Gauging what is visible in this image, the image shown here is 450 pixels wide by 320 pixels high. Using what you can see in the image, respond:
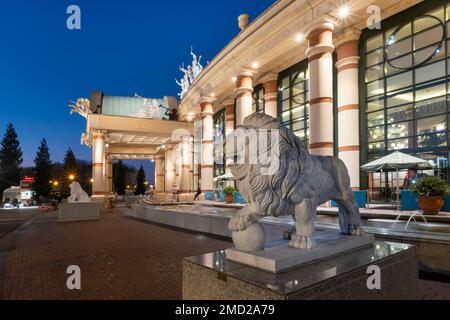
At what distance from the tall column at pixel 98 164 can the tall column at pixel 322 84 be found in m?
21.5

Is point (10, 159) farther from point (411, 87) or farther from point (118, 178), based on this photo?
point (411, 87)

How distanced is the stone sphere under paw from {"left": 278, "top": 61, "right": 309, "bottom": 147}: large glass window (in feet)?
59.3

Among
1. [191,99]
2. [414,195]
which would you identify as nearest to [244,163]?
[414,195]

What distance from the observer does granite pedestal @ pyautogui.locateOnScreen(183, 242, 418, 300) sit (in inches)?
94.3

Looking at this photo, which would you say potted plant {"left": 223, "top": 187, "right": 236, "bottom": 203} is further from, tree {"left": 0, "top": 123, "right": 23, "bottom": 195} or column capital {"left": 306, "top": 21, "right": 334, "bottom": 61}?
tree {"left": 0, "top": 123, "right": 23, "bottom": 195}

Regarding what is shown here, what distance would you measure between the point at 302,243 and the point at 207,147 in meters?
24.8

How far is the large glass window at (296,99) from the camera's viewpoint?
804 inches

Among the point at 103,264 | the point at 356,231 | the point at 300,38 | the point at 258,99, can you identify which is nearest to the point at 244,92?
the point at 258,99

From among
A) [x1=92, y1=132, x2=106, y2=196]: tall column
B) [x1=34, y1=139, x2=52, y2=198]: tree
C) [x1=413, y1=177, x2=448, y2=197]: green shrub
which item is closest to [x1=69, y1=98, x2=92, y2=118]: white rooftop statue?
[x1=92, y1=132, x2=106, y2=196]: tall column

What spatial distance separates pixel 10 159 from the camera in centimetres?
7356

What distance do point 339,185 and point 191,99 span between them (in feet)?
98.1

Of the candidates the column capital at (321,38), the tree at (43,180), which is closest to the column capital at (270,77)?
the column capital at (321,38)
